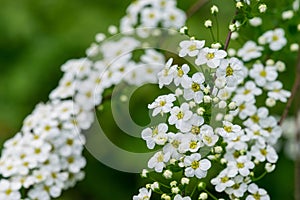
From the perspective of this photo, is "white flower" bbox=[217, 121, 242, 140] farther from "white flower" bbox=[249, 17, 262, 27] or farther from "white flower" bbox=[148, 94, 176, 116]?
"white flower" bbox=[249, 17, 262, 27]

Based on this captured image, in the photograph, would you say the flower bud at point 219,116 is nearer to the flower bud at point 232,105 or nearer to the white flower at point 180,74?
the flower bud at point 232,105

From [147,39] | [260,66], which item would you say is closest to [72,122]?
[147,39]

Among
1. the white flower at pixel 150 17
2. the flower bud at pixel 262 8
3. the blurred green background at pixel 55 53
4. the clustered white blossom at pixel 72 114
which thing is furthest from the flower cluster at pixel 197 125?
the blurred green background at pixel 55 53

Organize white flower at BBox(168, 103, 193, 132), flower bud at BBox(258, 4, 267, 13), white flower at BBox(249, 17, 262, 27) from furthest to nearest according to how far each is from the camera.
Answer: white flower at BBox(249, 17, 262, 27) < flower bud at BBox(258, 4, 267, 13) < white flower at BBox(168, 103, 193, 132)

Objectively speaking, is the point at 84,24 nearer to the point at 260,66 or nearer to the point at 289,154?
the point at 289,154

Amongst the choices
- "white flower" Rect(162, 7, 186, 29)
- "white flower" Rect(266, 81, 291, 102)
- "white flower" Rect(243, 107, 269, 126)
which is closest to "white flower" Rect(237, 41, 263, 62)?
"white flower" Rect(266, 81, 291, 102)

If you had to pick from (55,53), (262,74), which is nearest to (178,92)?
(262,74)
